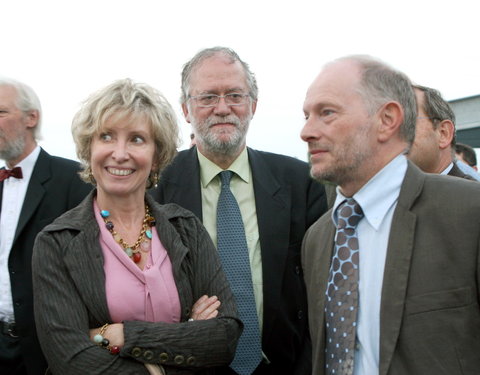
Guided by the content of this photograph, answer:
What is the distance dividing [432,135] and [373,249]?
1.93 metres

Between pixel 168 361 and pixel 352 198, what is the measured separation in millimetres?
1022

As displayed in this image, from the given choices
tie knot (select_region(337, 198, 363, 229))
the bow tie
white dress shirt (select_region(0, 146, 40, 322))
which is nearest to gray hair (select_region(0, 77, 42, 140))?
white dress shirt (select_region(0, 146, 40, 322))

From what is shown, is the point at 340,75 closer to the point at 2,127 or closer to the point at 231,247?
the point at 231,247

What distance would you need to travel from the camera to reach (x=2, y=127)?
3645 mm

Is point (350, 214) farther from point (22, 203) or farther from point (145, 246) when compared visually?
point (22, 203)

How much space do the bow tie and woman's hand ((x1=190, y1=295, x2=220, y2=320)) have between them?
6.08 ft

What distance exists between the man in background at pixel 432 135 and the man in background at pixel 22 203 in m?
2.32

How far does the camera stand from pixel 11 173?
3576mm

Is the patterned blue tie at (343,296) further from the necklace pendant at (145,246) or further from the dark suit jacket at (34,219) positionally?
the dark suit jacket at (34,219)

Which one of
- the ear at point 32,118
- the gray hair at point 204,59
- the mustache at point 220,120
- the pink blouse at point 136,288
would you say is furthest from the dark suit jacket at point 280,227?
the ear at point 32,118

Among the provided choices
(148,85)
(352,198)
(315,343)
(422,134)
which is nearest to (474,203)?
(352,198)

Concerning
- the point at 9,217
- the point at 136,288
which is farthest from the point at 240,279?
the point at 9,217

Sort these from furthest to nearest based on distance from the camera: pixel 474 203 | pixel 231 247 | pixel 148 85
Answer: pixel 231 247 < pixel 148 85 < pixel 474 203

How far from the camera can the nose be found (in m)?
3.09
